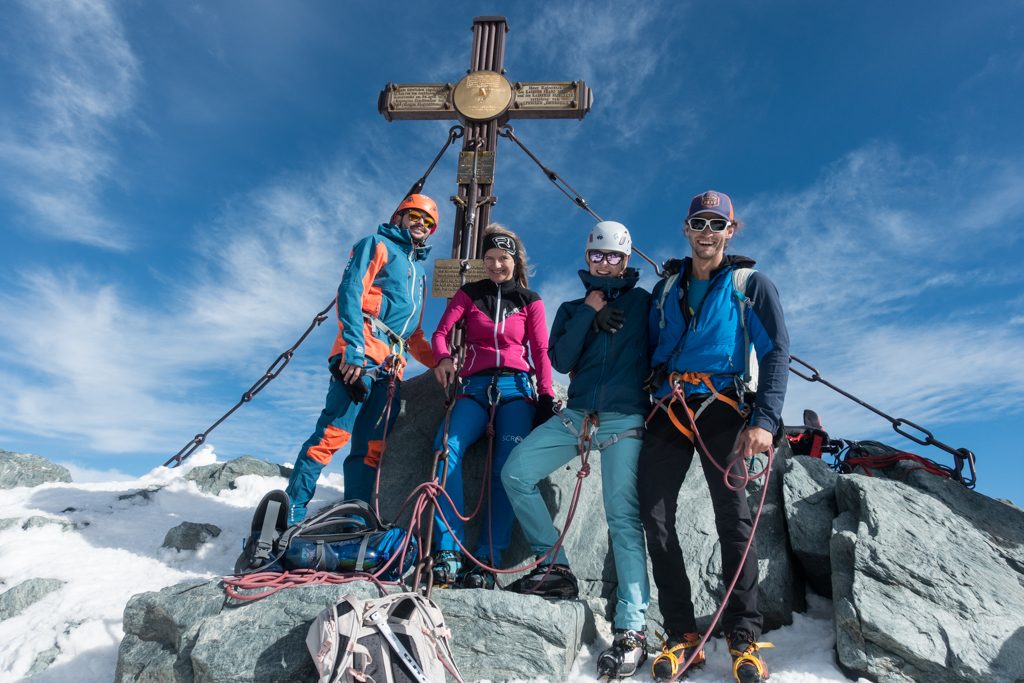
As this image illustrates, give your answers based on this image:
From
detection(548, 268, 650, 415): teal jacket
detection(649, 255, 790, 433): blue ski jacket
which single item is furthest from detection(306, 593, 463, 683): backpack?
detection(649, 255, 790, 433): blue ski jacket

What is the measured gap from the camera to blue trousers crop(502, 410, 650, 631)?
A: 4.04 meters

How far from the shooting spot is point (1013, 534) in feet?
16.4

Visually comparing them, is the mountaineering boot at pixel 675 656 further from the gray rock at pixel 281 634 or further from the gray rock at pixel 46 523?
the gray rock at pixel 46 523

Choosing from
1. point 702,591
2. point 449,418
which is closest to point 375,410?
point 449,418

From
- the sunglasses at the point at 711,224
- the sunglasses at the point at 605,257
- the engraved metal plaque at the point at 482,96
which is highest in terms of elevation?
the engraved metal plaque at the point at 482,96

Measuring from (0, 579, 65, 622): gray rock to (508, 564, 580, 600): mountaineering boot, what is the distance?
3.87m

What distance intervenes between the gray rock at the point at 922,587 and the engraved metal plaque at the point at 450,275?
425 cm

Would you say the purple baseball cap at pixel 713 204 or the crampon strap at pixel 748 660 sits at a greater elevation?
the purple baseball cap at pixel 713 204

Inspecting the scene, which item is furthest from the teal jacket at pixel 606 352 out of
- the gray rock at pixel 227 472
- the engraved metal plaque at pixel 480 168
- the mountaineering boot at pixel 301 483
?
the gray rock at pixel 227 472

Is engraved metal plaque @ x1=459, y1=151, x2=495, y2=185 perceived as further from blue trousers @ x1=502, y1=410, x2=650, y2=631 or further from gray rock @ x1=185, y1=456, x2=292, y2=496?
gray rock @ x1=185, y1=456, x2=292, y2=496

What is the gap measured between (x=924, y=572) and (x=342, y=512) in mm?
4059

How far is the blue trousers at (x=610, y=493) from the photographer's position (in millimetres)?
4035

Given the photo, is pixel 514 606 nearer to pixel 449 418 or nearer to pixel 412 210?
pixel 449 418

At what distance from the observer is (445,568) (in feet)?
14.8
